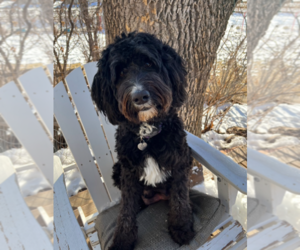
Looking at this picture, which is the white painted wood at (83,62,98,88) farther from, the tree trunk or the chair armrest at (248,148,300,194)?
the chair armrest at (248,148,300,194)

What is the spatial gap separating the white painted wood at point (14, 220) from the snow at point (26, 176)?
0.03 meters

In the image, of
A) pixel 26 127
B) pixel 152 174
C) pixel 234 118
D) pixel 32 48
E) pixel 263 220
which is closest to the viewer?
pixel 263 220

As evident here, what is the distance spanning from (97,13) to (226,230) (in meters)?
3.00

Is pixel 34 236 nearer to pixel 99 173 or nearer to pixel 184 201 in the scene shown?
pixel 184 201

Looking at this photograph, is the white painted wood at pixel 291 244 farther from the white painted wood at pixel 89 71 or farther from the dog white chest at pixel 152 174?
the white painted wood at pixel 89 71

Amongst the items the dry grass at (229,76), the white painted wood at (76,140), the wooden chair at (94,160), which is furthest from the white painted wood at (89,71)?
the dry grass at (229,76)

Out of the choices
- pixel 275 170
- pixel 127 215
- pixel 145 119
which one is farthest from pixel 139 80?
pixel 127 215

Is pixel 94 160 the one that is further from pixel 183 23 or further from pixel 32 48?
pixel 183 23

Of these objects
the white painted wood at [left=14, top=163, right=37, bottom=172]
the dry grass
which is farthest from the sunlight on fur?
the dry grass

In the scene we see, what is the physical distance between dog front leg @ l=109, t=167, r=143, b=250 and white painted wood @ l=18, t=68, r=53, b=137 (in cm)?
64

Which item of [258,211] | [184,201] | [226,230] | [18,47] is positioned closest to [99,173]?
[184,201]

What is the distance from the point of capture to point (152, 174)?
54.6 inches

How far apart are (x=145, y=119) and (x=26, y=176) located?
673 mm

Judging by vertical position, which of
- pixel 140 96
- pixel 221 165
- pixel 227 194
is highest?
pixel 140 96
